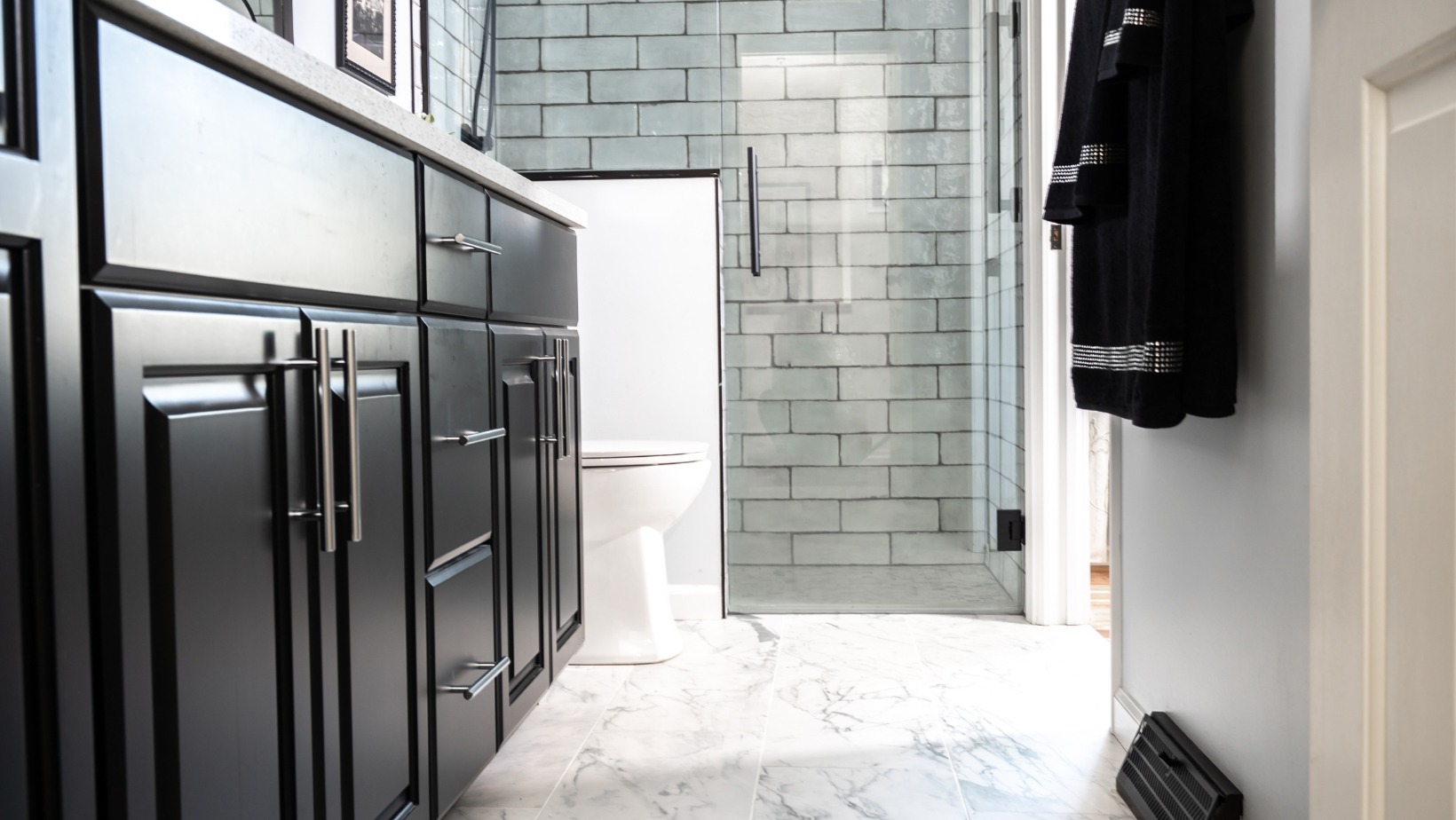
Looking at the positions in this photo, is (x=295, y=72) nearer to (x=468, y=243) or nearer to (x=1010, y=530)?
(x=468, y=243)

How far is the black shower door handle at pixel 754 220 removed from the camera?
2797 millimetres

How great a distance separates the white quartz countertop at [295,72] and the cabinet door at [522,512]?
1.00 ft

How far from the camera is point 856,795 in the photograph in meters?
1.65

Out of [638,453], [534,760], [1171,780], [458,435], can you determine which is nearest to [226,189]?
[458,435]

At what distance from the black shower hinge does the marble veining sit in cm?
22

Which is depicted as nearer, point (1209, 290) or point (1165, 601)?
point (1209, 290)

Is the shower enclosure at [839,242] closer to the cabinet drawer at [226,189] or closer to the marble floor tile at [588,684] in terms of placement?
the marble floor tile at [588,684]

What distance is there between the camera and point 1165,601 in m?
1.68

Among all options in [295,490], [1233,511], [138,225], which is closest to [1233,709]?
[1233,511]

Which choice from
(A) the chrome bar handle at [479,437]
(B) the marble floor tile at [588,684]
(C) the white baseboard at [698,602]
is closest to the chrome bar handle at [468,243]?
(A) the chrome bar handle at [479,437]

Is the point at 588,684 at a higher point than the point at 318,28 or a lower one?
lower

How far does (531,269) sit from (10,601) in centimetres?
117

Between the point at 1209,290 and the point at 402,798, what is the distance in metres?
1.15

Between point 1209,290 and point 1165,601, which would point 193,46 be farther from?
point 1165,601
